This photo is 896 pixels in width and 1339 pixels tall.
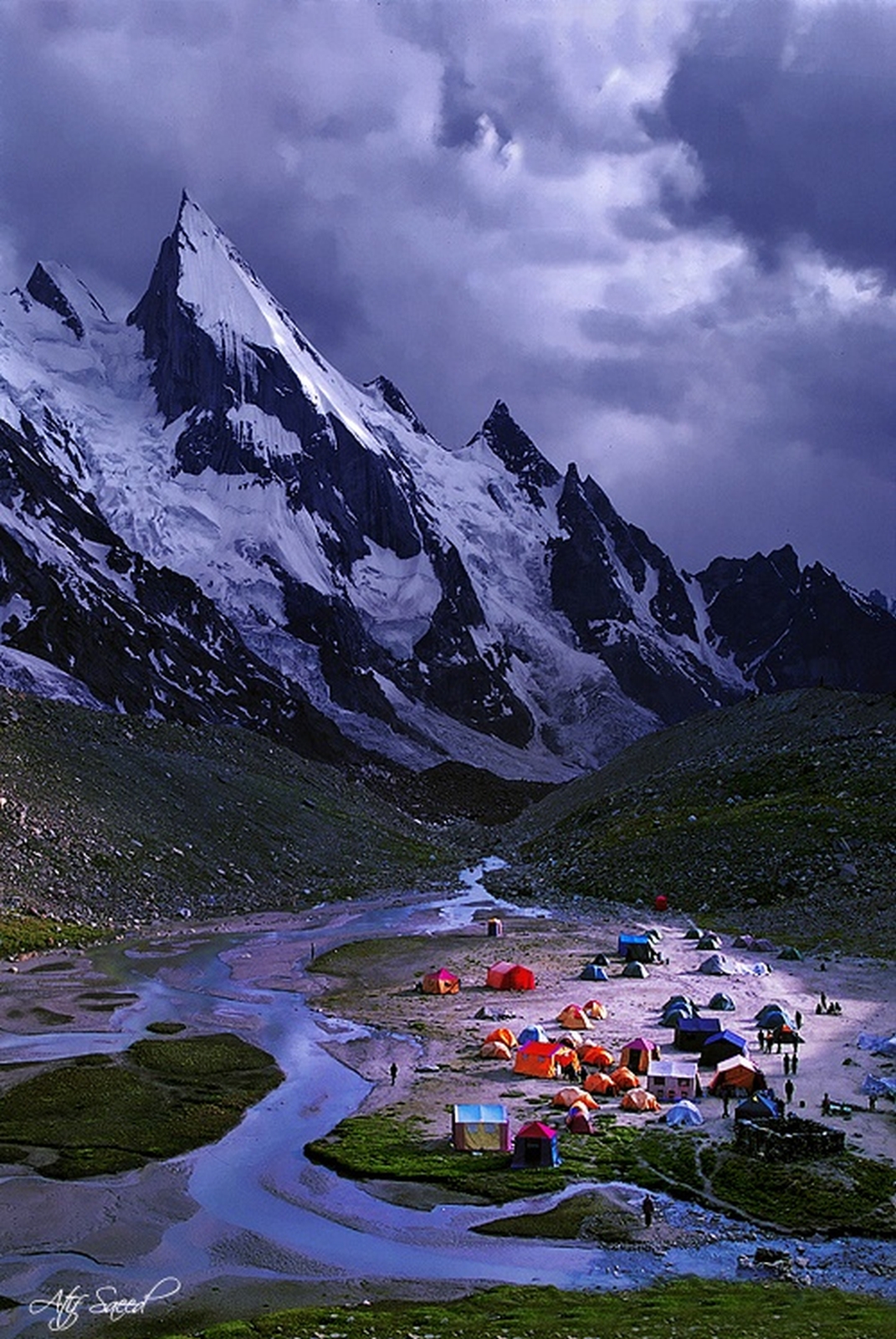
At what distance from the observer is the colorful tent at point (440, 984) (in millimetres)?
66250

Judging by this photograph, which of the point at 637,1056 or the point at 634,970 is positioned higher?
the point at 634,970

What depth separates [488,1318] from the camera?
27281mm

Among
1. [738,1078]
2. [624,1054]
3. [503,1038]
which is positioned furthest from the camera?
[503,1038]

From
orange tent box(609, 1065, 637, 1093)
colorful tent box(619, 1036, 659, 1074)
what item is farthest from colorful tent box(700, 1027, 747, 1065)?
orange tent box(609, 1065, 637, 1093)

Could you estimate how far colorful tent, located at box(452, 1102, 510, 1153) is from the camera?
39.3 m

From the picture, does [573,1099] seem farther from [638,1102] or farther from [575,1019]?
[575,1019]

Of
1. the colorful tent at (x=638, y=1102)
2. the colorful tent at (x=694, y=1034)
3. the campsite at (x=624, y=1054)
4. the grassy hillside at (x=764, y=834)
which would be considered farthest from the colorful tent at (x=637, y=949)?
the colorful tent at (x=638, y=1102)

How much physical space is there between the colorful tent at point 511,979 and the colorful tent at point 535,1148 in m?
28.3

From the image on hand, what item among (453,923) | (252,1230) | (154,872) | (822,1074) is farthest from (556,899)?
(252,1230)

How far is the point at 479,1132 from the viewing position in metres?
39.5

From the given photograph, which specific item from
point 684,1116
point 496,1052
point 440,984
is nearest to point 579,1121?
point 684,1116

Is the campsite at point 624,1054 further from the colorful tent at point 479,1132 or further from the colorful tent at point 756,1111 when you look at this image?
the colorful tent at point 479,1132

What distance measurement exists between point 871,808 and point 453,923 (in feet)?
124
